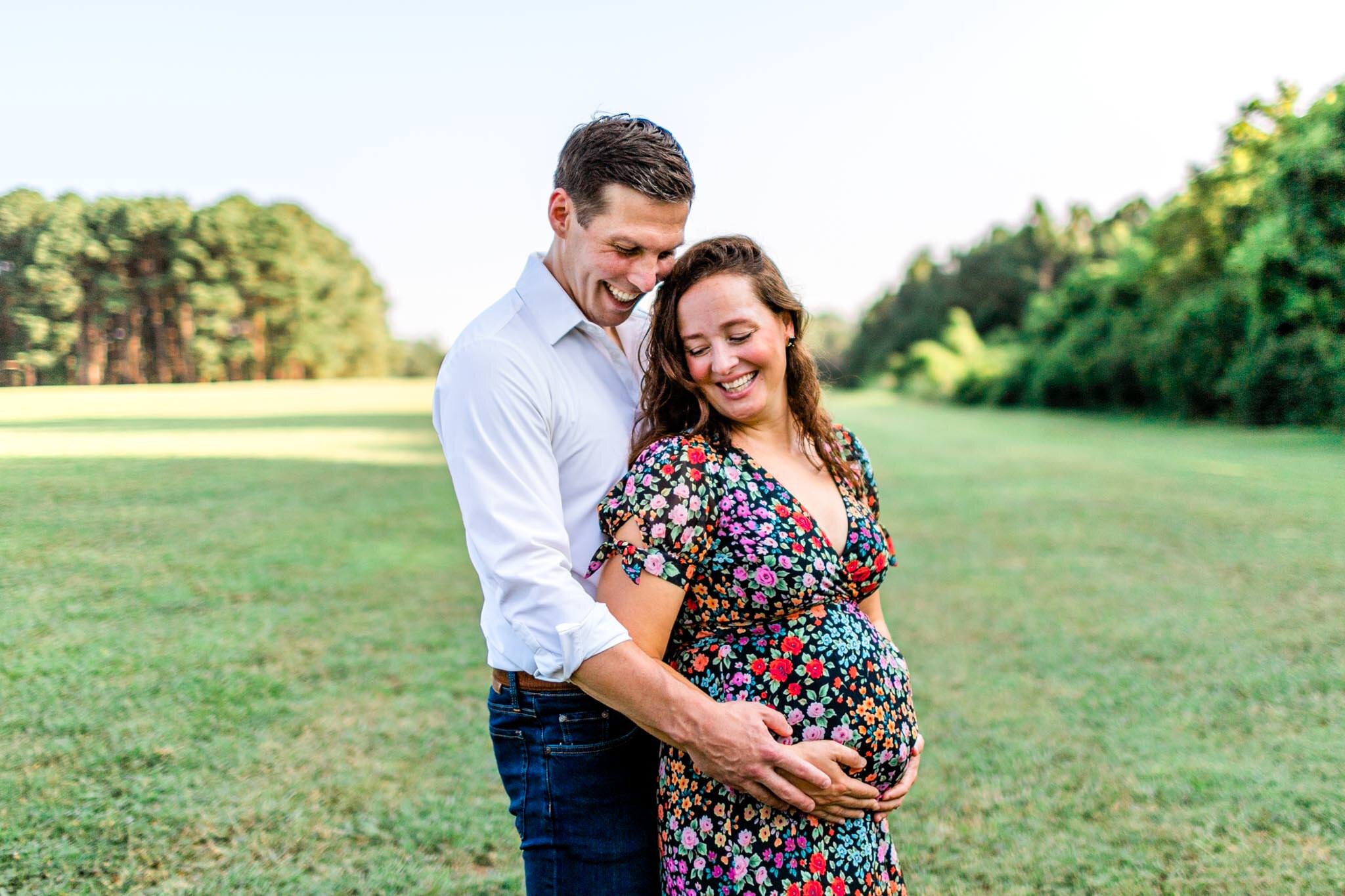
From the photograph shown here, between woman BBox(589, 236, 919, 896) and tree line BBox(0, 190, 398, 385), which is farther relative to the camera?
tree line BBox(0, 190, 398, 385)

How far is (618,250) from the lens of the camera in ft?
6.59

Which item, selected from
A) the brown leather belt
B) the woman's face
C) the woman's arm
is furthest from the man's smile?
the brown leather belt

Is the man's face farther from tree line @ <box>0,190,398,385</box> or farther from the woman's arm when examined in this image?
tree line @ <box>0,190,398,385</box>

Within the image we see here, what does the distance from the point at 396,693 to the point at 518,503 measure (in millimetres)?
3693

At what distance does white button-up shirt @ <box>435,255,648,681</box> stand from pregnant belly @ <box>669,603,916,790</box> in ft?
0.79

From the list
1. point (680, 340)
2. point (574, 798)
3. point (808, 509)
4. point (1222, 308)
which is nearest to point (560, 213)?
point (680, 340)

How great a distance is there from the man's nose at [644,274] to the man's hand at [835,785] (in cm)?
98

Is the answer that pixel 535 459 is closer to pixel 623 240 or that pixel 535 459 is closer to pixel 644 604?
pixel 644 604

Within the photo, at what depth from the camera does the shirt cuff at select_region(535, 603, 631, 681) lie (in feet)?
5.58

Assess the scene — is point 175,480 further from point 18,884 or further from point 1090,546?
point 1090,546

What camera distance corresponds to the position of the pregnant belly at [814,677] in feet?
6.05

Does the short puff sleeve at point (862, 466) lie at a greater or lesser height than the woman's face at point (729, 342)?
lesser

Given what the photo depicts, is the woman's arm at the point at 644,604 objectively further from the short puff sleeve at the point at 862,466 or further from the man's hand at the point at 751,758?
the short puff sleeve at the point at 862,466

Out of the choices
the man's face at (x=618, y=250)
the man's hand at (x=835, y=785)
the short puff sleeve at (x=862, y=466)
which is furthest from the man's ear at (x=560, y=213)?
the man's hand at (x=835, y=785)
